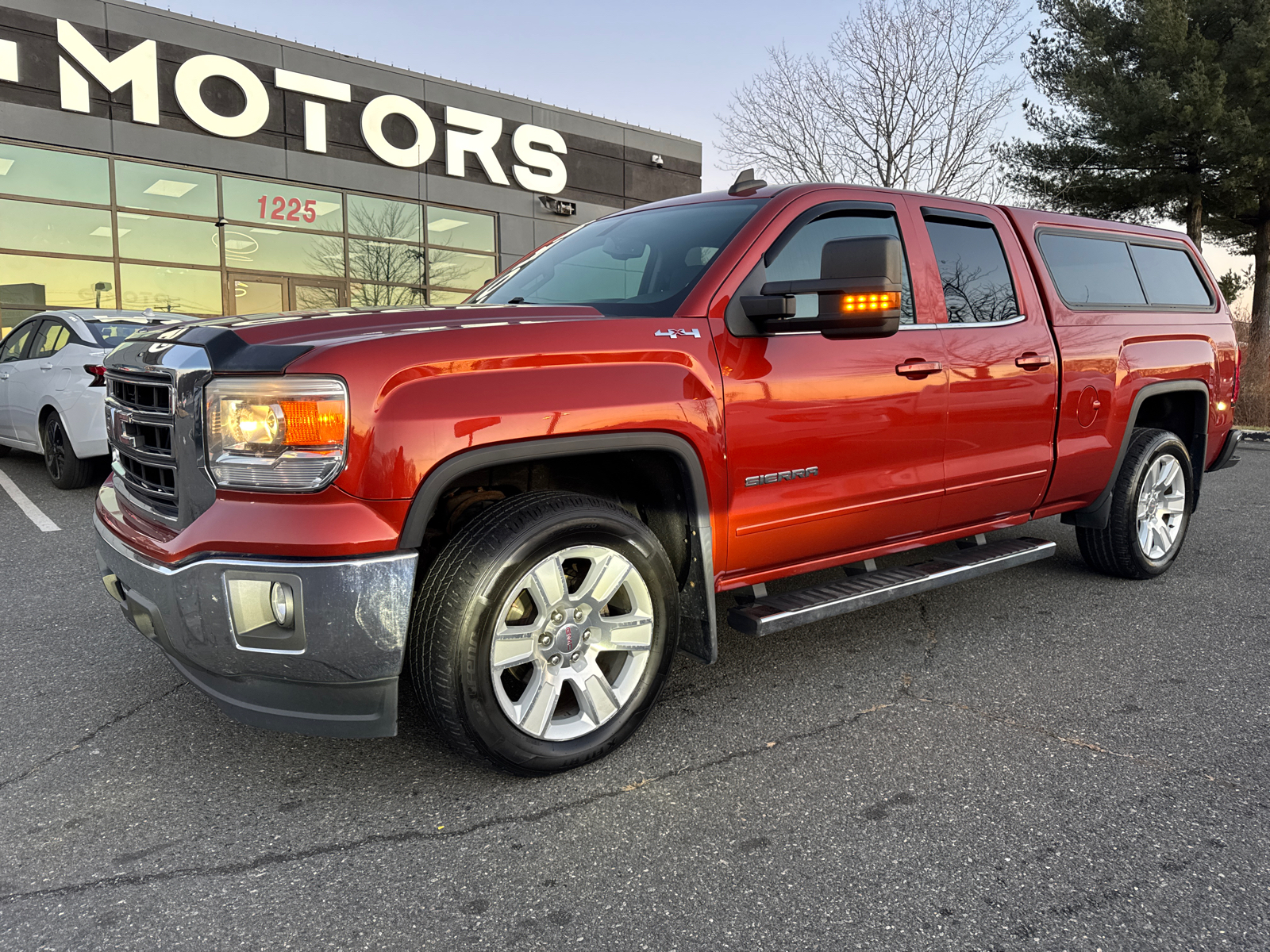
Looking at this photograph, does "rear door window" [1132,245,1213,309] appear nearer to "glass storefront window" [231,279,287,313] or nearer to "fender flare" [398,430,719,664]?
"fender flare" [398,430,719,664]

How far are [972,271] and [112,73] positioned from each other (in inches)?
645

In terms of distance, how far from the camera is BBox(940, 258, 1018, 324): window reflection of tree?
3.87 meters

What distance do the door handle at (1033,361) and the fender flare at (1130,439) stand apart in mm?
892

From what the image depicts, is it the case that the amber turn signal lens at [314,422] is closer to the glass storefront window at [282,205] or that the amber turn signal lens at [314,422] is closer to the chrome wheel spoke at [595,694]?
the chrome wheel spoke at [595,694]

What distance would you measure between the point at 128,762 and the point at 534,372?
6.03 feet

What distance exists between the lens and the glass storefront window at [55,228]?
14.6 metres

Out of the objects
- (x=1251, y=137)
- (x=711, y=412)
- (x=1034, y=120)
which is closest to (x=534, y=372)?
(x=711, y=412)

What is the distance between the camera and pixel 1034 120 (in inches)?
858

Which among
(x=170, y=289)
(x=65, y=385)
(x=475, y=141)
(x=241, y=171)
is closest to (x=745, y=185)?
(x=65, y=385)

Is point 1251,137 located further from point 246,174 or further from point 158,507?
point 158,507

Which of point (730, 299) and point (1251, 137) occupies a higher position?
point (1251, 137)

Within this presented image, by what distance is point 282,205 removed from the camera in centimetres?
Answer: 1719

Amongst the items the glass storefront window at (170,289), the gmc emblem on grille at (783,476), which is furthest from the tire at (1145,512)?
the glass storefront window at (170,289)

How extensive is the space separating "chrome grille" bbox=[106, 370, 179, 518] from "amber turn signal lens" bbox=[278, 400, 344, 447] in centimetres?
48
